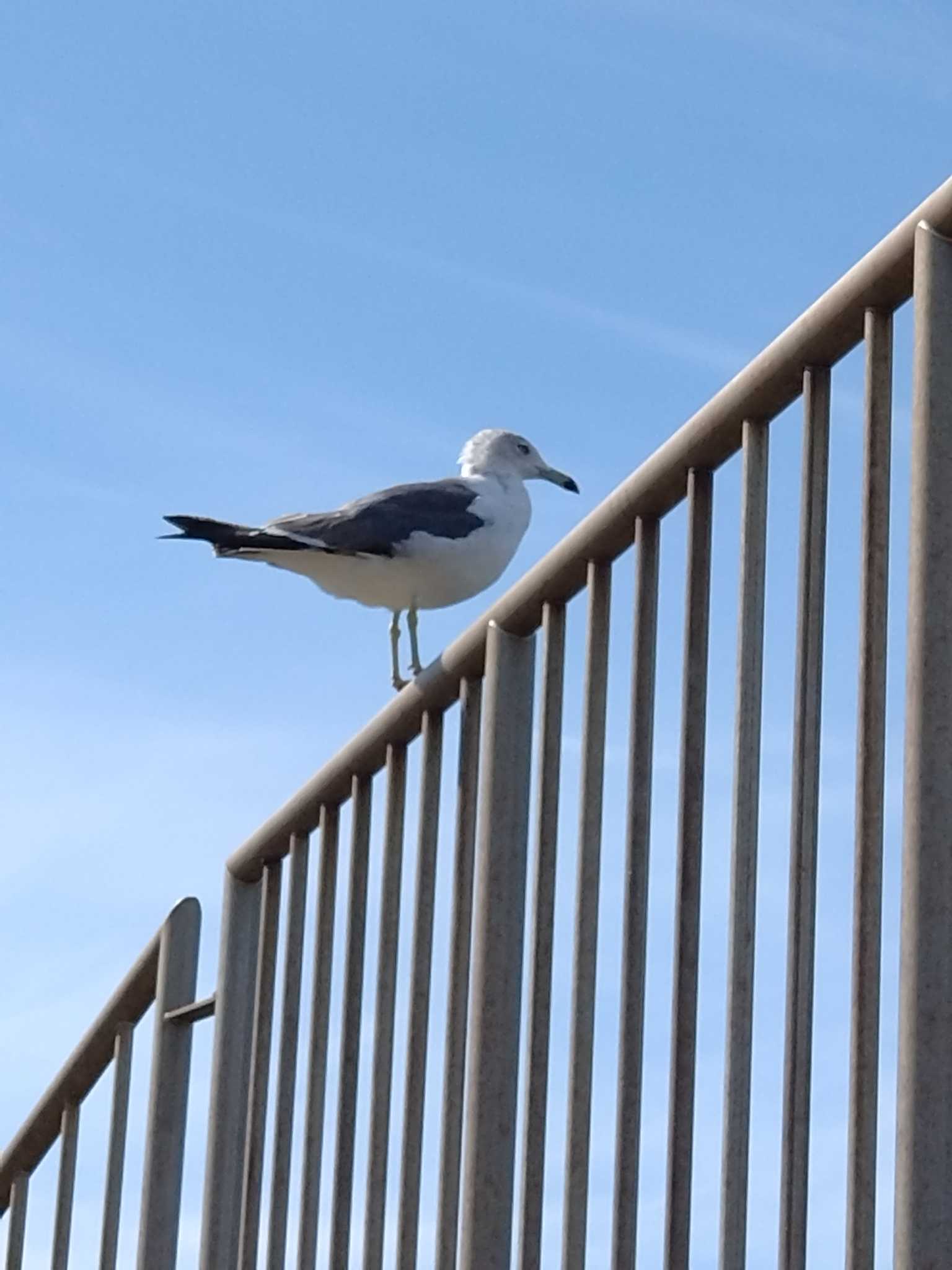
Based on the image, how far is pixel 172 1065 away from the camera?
3.83 m

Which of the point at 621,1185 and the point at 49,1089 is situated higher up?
the point at 49,1089

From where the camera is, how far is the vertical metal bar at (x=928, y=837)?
1.84 meters

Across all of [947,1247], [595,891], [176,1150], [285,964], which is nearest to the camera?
[947,1247]

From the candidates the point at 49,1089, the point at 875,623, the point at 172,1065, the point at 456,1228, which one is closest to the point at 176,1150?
the point at 172,1065

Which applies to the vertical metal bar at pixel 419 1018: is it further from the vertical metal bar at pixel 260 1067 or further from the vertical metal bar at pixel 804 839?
the vertical metal bar at pixel 804 839

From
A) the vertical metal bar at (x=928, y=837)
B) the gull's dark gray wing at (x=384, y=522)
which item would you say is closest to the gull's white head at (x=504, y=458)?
the gull's dark gray wing at (x=384, y=522)

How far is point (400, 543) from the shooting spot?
511 cm

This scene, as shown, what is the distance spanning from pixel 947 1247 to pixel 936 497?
58 cm

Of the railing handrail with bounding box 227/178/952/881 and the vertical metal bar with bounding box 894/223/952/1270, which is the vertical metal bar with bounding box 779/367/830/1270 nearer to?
the railing handrail with bounding box 227/178/952/881

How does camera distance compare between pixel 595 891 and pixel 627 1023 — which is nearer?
pixel 627 1023

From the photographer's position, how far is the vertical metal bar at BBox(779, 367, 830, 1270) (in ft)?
6.64

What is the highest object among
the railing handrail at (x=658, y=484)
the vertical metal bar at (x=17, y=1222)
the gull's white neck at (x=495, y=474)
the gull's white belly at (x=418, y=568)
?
the gull's white neck at (x=495, y=474)

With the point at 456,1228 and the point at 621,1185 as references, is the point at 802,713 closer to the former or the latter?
the point at 621,1185

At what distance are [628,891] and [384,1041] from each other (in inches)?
29.3
